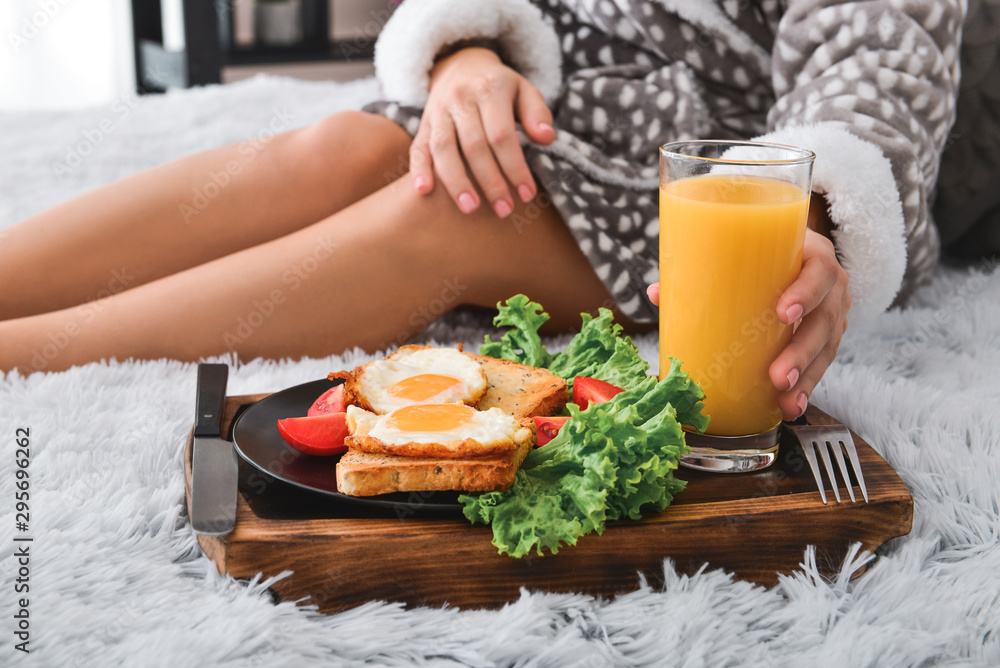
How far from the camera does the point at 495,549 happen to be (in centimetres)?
61

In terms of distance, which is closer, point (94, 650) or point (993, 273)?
point (94, 650)

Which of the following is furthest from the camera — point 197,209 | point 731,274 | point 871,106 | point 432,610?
point 197,209

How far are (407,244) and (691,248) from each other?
475mm

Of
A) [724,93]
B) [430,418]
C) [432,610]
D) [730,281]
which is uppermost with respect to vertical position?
[724,93]

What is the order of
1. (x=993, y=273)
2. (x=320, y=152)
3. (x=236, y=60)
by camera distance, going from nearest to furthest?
1. (x=320, y=152)
2. (x=993, y=273)
3. (x=236, y=60)

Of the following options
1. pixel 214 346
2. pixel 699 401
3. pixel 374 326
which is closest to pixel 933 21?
pixel 699 401

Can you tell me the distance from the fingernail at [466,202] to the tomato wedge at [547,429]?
425mm

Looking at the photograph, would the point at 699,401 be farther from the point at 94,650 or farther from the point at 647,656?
the point at 94,650

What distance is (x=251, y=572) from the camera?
0.61 metres

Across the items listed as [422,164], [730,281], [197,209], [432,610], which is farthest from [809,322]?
[197,209]

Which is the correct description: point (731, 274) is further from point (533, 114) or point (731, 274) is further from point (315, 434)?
point (533, 114)

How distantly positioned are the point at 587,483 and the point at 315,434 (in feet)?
0.79

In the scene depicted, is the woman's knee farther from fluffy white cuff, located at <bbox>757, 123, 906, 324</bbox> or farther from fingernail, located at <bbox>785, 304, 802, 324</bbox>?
fingernail, located at <bbox>785, 304, 802, 324</bbox>

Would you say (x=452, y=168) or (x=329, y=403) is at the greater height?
(x=452, y=168)
